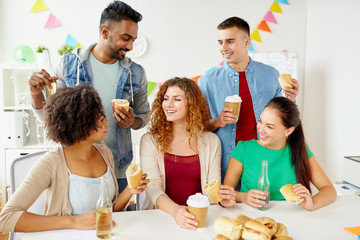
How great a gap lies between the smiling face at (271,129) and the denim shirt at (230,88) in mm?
359

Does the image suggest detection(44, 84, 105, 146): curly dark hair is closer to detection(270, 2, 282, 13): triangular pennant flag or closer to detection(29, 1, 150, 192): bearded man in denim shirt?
detection(29, 1, 150, 192): bearded man in denim shirt

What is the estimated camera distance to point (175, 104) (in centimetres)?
201

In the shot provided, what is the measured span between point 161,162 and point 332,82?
2.76 metres

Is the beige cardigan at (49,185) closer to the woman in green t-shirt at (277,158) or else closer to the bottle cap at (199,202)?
the bottle cap at (199,202)

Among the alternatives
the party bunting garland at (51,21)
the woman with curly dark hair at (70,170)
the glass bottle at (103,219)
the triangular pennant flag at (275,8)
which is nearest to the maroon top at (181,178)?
the woman with curly dark hair at (70,170)

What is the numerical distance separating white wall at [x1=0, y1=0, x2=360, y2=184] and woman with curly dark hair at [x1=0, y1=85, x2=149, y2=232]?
278 cm

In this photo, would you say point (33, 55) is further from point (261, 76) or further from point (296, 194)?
point (296, 194)

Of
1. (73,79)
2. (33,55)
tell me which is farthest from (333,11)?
(33,55)

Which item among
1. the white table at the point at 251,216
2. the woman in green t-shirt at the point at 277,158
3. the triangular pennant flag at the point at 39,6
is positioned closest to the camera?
the white table at the point at 251,216

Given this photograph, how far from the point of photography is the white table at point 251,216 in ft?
4.28

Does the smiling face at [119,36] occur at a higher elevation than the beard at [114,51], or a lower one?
higher

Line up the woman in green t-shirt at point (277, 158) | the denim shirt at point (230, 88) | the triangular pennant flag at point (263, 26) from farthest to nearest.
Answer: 1. the triangular pennant flag at point (263, 26)
2. the denim shirt at point (230, 88)
3. the woman in green t-shirt at point (277, 158)

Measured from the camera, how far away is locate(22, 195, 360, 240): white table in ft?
4.28

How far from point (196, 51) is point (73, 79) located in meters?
2.57
